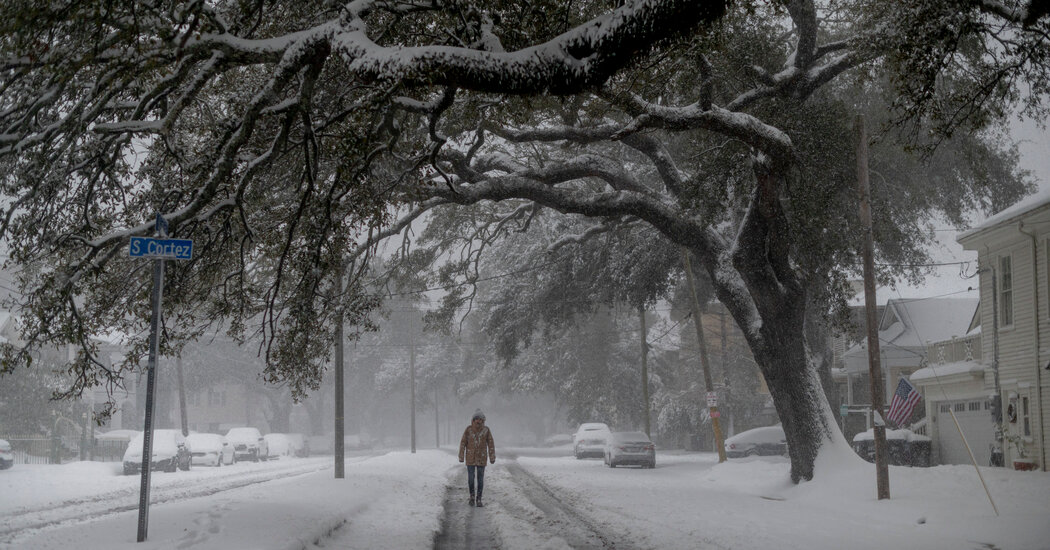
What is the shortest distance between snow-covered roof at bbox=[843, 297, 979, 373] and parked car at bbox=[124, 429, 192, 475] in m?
29.9

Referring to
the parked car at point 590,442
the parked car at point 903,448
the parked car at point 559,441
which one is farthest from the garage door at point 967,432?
the parked car at point 559,441

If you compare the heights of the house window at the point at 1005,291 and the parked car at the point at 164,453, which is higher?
the house window at the point at 1005,291

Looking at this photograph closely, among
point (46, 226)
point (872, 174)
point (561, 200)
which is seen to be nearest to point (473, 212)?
point (561, 200)

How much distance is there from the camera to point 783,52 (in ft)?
63.3

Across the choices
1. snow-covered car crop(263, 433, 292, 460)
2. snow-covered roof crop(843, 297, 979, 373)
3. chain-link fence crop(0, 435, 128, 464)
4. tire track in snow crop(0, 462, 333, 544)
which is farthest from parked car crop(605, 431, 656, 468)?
snow-covered car crop(263, 433, 292, 460)

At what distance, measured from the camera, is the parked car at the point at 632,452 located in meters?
35.4

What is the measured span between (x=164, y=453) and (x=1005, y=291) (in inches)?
1215

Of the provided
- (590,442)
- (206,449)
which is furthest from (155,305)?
(590,442)

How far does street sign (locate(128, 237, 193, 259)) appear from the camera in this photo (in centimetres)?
997

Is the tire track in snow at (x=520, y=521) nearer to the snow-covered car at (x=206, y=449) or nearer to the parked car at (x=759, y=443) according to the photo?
the parked car at (x=759, y=443)

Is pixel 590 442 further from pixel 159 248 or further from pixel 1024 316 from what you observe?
pixel 159 248

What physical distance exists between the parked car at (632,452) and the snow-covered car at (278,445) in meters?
26.5

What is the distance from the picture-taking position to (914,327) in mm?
41156

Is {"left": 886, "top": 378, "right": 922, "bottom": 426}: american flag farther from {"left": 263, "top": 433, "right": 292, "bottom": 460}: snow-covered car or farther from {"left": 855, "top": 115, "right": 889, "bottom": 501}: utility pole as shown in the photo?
{"left": 263, "top": 433, "right": 292, "bottom": 460}: snow-covered car
